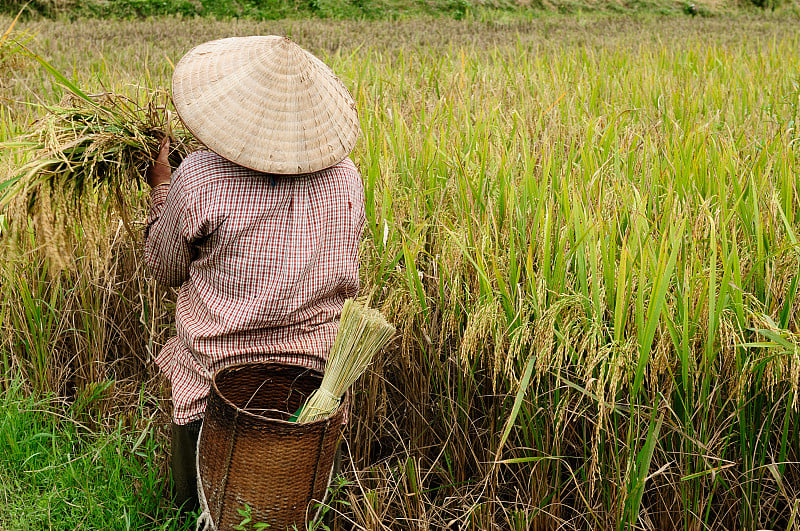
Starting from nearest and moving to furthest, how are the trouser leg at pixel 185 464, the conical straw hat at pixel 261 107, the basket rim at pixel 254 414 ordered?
the basket rim at pixel 254 414
the conical straw hat at pixel 261 107
the trouser leg at pixel 185 464

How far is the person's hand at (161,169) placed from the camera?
71.2 inches

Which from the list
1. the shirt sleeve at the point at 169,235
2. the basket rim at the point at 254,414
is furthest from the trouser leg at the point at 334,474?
the shirt sleeve at the point at 169,235

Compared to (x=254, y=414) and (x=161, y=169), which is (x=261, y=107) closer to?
(x=161, y=169)

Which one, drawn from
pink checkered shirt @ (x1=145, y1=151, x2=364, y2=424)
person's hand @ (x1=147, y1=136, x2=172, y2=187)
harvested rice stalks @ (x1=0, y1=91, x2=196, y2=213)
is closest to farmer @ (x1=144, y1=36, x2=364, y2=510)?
pink checkered shirt @ (x1=145, y1=151, x2=364, y2=424)

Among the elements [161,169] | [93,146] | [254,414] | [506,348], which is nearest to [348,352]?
[254,414]

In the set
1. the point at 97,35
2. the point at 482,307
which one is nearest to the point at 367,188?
the point at 482,307

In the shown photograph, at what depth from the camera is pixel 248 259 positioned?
1581 mm

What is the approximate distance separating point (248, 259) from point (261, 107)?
308 millimetres

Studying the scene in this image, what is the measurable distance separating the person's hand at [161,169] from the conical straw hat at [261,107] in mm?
268

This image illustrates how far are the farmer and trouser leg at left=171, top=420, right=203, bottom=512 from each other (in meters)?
0.01

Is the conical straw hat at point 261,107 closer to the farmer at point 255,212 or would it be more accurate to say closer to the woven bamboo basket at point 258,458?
the farmer at point 255,212

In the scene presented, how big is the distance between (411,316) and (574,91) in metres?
2.20

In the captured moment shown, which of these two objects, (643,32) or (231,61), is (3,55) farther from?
(643,32)

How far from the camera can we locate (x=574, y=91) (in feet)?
12.0
